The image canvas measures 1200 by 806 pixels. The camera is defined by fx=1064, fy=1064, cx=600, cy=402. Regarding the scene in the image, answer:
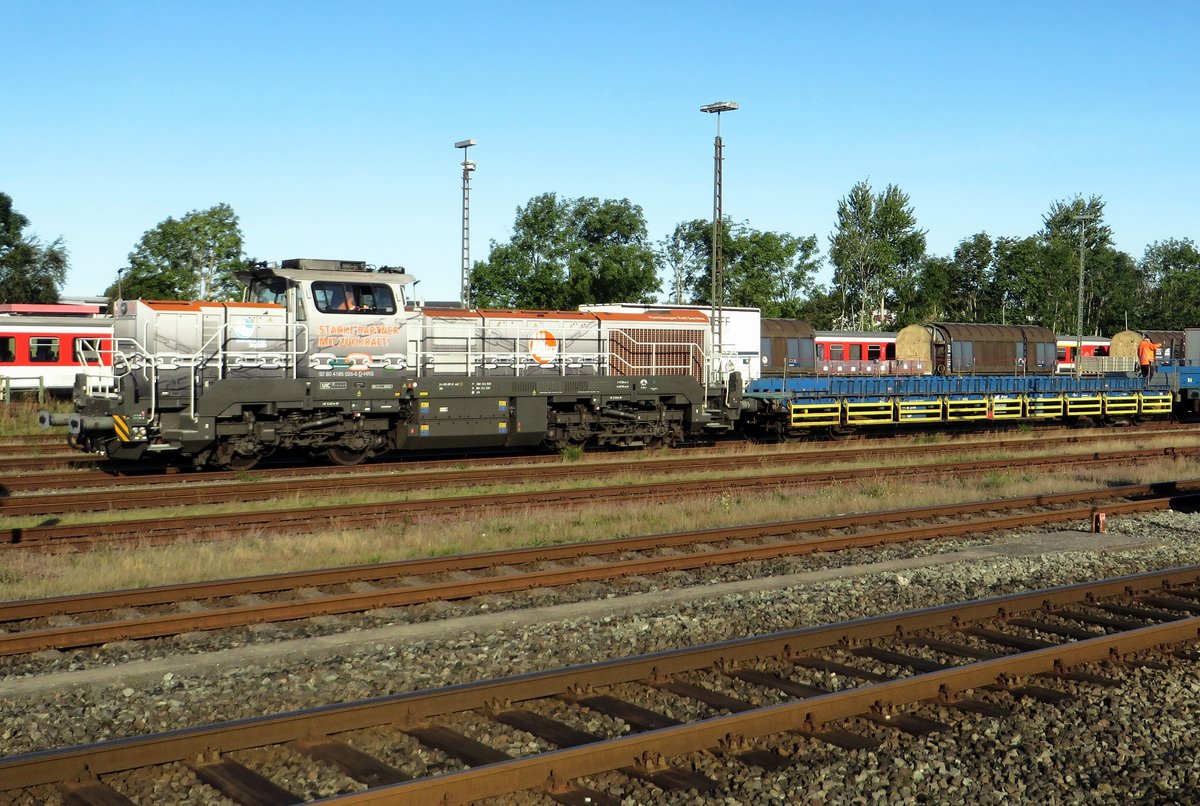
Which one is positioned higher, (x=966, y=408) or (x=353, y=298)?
(x=353, y=298)

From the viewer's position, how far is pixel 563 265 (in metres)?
47.6

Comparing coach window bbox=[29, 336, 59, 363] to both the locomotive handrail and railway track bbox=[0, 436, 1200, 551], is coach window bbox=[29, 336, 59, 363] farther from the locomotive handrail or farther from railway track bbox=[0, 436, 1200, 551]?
railway track bbox=[0, 436, 1200, 551]

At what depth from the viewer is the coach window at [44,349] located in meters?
37.9

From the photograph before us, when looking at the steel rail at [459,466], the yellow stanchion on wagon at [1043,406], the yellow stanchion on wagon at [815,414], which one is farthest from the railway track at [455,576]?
the yellow stanchion on wagon at [1043,406]

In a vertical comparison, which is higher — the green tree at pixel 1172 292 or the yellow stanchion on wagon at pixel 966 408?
the green tree at pixel 1172 292

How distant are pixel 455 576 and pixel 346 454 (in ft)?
32.1

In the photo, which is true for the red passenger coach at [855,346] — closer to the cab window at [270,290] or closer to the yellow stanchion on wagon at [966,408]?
the yellow stanchion on wagon at [966,408]

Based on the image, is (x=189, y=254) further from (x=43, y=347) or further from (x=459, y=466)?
(x=459, y=466)

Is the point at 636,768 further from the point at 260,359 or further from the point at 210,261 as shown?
the point at 210,261

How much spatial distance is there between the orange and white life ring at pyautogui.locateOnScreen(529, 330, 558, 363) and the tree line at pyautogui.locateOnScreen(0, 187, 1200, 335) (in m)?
8.30

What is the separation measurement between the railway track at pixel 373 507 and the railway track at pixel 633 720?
7.67m

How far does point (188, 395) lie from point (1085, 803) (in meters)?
15.7

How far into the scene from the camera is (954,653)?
25.8 feet

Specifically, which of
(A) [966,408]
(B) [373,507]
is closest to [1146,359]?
(A) [966,408]
